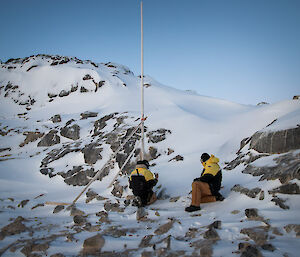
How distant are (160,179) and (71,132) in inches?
434

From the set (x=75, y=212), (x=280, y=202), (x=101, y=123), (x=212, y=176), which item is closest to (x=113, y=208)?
(x=75, y=212)

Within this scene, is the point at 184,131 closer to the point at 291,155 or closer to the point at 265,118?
the point at 265,118

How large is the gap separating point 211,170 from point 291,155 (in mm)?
2126

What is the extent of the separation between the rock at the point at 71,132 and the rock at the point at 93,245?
44.9 ft

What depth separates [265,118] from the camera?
10.5m

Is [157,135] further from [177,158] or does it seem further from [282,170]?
[282,170]

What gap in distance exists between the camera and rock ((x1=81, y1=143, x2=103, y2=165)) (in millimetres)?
11531

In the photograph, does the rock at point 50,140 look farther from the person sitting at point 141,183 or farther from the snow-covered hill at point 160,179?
the person sitting at point 141,183

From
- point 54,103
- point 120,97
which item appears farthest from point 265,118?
point 54,103

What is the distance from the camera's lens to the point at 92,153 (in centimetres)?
1182

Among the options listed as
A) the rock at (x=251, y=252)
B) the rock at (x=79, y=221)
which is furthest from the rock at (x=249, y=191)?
the rock at (x=79, y=221)

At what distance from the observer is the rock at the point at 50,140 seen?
53.9 ft

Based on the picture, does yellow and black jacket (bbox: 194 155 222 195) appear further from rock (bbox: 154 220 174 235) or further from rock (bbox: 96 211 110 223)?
rock (bbox: 96 211 110 223)

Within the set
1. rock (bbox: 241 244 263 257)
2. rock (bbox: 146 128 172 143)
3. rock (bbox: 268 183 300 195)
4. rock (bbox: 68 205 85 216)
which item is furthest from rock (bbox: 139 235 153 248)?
rock (bbox: 146 128 172 143)
